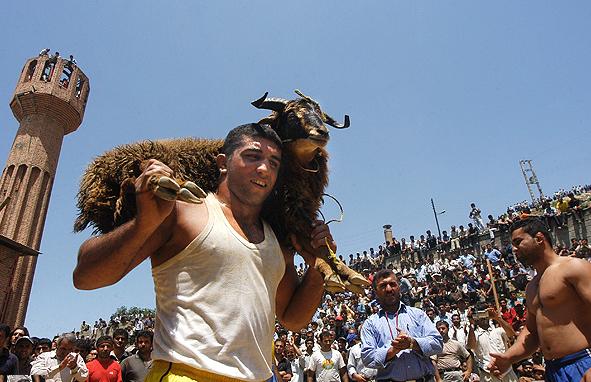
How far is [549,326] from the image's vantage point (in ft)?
11.7

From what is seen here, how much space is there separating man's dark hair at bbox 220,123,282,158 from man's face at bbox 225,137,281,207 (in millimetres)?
28

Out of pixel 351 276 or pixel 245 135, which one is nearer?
pixel 351 276

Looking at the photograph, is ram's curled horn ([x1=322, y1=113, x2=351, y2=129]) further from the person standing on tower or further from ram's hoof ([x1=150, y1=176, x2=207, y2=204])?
the person standing on tower

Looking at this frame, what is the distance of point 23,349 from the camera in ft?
22.2

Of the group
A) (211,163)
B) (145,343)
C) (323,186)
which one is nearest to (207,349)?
(211,163)

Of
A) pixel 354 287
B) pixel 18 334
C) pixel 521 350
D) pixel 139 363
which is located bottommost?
pixel 521 350

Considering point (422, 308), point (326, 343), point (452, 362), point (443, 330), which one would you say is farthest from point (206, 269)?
point (422, 308)

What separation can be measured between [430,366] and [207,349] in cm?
362

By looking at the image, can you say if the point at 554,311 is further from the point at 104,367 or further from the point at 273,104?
the point at 104,367

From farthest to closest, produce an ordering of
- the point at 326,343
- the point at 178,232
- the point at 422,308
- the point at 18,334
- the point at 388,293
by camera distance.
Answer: the point at 422,308 → the point at 326,343 → the point at 18,334 → the point at 388,293 → the point at 178,232

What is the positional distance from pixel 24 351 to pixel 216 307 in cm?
674

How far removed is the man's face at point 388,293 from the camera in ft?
16.3

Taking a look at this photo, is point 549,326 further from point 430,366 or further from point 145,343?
point 145,343

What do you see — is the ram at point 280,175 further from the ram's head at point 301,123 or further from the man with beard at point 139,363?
the man with beard at point 139,363
